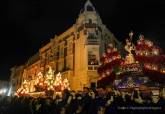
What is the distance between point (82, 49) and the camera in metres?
38.9

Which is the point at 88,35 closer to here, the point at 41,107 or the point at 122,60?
the point at 122,60

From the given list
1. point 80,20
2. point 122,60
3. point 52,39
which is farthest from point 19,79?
point 122,60

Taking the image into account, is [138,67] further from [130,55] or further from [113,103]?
[113,103]

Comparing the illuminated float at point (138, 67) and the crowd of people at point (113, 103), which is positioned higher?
the illuminated float at point (138, 67)

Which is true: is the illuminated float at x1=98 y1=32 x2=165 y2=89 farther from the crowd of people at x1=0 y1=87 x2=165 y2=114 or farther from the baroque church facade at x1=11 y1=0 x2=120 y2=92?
the crowd of people at x1=0 y1=87 x2=165 y2=114

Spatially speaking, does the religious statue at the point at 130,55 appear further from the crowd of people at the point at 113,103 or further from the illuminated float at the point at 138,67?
the crowd of people at the point at 113,103

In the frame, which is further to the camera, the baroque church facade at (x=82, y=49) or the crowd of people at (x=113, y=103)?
the baroque church facade at (x=82, y=49)

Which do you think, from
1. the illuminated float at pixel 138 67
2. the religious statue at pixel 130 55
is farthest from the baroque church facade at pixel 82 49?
the religious statue at pixel 130 55

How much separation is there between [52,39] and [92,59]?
1466 centimetres

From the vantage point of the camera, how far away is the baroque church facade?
37156mm

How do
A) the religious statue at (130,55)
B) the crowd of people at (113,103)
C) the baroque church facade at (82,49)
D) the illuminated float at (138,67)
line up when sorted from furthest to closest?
the baroque church facade at (82,49), the religious statue at (130,55), the illuminated float at (138,67), the crowd of people at (113,103)

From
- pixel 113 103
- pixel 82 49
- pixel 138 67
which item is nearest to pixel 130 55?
pixel 138 67

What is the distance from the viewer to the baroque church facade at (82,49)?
3716 cm

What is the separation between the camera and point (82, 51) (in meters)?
38.8
